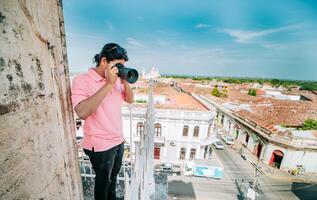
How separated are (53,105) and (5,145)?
0.89ft

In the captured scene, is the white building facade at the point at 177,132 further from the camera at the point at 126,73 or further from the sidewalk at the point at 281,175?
the camera at the point at 126,73

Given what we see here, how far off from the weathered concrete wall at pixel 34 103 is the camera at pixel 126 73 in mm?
456

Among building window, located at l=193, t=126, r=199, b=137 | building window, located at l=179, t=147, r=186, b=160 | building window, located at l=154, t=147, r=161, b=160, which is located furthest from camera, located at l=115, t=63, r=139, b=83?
building window, located at l=179, t=147, r=186, b=160

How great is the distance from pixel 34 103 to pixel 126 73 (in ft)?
2.44

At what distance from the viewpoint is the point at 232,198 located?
11531 mm

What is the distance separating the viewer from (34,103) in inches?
27.5

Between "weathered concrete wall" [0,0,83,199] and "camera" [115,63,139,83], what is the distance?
0.46 meters

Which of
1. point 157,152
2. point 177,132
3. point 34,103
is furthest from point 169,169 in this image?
point 34,103

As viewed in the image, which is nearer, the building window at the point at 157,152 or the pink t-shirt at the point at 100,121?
the pink t-shirt at the point at 100,121

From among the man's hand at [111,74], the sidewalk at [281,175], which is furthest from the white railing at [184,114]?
the man's hand at [111,74]

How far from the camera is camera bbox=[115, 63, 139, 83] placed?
4.39 feet

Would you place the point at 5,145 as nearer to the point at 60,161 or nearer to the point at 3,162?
the point at 3,162

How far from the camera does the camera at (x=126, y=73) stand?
134 centimetres

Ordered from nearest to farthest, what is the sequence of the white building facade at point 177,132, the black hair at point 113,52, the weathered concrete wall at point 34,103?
the weathered concrete wall at point 34,103 < the black hair at point 113,52 < the white building facade at point 177,132
